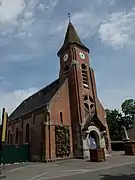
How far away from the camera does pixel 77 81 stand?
29.3 m

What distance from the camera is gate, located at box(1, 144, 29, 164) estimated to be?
83.3 ft

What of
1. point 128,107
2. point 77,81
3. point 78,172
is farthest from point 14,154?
point 128,107

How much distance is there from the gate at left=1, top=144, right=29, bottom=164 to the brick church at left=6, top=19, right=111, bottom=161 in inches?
35.0

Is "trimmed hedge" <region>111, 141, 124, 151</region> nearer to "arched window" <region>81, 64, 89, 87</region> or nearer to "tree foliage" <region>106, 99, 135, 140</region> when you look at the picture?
"tree foliage" <region>106, 99, 135, 140</region>

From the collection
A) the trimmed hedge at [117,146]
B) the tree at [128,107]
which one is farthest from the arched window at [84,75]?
the tree at [128,107]

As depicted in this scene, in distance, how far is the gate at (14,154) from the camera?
83.3ft

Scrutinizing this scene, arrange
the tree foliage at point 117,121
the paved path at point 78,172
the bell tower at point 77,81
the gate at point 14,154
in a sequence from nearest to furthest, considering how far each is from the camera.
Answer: the paved path at point 78,172
the gate at point 14,154
the bell tower at point 77,81
the tree foliage at point 117,121

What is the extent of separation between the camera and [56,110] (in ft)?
88.1

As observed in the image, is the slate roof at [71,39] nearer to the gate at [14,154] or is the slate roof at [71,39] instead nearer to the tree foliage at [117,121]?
the gate at [14,154]

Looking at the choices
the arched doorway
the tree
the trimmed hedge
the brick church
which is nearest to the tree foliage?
the tree

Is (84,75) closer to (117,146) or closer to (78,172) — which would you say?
(117,146)

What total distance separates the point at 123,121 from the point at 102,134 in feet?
78.1

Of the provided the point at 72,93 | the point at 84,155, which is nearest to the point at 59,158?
the point at 84,155

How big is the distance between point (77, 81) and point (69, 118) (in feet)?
18.5
